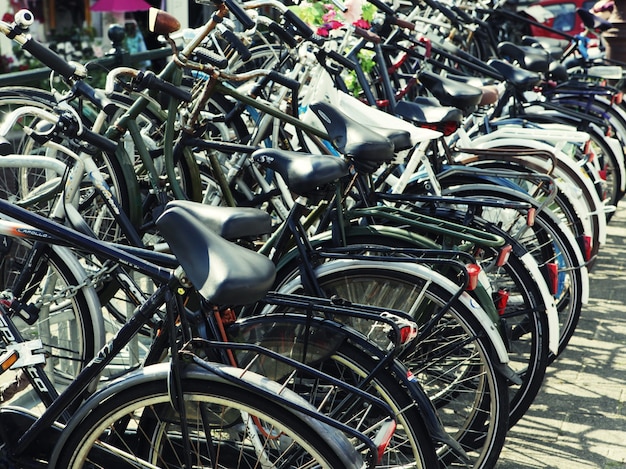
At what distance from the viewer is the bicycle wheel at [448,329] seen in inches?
136

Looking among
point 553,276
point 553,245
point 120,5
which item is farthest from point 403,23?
point 120,5

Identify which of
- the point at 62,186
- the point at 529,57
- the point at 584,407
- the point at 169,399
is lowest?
the point at 584,407

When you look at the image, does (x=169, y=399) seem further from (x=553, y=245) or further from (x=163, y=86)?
(x=553, y=245)

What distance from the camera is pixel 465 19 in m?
7.20

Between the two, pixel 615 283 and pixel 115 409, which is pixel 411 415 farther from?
pixel 615 283

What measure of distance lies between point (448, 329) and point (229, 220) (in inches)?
54.7

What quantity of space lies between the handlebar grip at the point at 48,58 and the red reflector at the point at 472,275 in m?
1.61

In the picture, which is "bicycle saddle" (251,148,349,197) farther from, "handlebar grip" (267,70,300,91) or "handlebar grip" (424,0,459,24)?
"handlebar grip" (424,0,459,24)

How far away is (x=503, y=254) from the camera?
12.3ft

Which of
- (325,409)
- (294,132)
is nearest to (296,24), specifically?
(294,132)

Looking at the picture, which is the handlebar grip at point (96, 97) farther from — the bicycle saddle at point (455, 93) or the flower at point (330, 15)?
the flower at point (330, 15)

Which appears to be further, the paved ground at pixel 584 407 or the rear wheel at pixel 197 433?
the paved ground at pixel 584 407

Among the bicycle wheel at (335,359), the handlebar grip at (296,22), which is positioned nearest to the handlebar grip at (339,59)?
the handlebar grip at (296,22)

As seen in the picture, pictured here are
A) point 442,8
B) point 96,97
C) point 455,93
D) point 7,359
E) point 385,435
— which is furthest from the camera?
point 442,8
